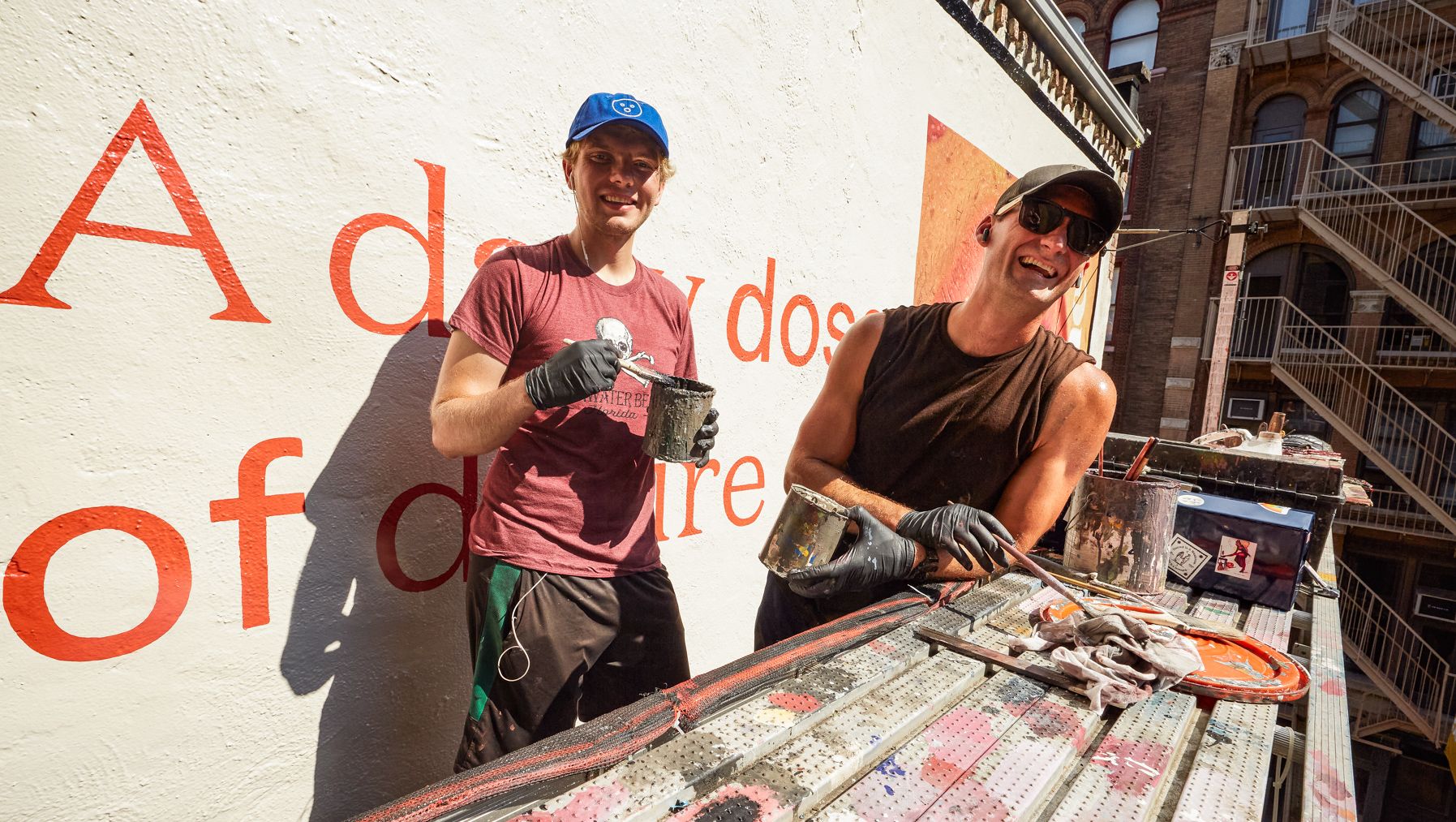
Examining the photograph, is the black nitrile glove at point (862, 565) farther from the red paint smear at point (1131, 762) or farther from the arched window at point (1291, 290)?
the arched window at point (1291, 290)

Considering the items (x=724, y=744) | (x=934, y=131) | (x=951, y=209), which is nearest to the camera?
(x=724, y=744)

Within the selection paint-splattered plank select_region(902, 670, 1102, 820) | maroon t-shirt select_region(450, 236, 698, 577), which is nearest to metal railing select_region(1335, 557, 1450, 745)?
paint-splattered plank select_region(902, 670, 1102, 820)

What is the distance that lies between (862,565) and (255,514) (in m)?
1.78

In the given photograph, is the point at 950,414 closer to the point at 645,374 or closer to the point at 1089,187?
the point at 1089,187

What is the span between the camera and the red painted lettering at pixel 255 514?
1.76m

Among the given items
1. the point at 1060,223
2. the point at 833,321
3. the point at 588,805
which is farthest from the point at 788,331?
the point at 588,805

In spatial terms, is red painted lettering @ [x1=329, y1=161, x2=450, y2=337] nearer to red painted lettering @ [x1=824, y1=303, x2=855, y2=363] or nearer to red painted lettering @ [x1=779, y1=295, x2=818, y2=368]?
red painted lettering @ [x1=779, y1=295, x2=818, y2=368]

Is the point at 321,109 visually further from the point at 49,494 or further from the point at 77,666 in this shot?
the point at 77,666

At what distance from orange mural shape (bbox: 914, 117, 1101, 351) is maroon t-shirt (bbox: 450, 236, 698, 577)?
11.9 feet

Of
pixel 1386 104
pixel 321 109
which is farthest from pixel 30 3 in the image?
pixel 1386 104

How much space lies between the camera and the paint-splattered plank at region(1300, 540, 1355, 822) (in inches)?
45.3

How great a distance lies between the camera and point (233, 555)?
5.74 feet

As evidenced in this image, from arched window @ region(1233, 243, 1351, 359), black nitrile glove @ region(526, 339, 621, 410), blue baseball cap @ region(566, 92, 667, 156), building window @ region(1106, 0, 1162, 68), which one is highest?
building window @ region(1106, 0, 1162, 68)

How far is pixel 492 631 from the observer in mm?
1761
